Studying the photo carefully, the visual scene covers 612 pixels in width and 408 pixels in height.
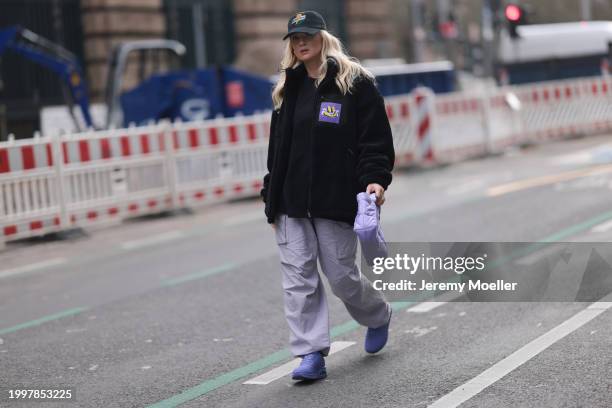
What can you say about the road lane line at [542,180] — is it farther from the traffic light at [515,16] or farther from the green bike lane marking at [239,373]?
the traffic light at [515,16]

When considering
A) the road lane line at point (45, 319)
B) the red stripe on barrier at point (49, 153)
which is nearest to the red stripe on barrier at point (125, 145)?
the red stripe on barrier at point (49, 153)

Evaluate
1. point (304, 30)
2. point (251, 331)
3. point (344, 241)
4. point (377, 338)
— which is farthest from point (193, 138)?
point (304, 30)

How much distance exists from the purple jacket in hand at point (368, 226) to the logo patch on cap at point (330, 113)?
40cm

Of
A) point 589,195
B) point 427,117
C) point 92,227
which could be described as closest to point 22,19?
point 427,117

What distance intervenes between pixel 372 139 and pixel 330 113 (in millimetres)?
244

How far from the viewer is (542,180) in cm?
1633

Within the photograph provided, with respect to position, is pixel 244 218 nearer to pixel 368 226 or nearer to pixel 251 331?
pixel 251 331

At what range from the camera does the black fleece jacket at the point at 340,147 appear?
580 centimetres

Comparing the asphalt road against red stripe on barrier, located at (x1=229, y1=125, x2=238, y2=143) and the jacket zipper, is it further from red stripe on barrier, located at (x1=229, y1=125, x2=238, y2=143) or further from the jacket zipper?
red stripe on barrier, located at (x1=229, y1=125, x2=238, y2=143)

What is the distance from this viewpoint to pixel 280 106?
600cm

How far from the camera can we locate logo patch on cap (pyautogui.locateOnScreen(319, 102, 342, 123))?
5.82m

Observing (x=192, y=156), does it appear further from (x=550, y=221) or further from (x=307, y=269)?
(x=307, y=269)

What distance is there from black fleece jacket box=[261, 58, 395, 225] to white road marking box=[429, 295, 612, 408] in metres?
1.00

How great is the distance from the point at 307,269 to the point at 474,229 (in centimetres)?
593
